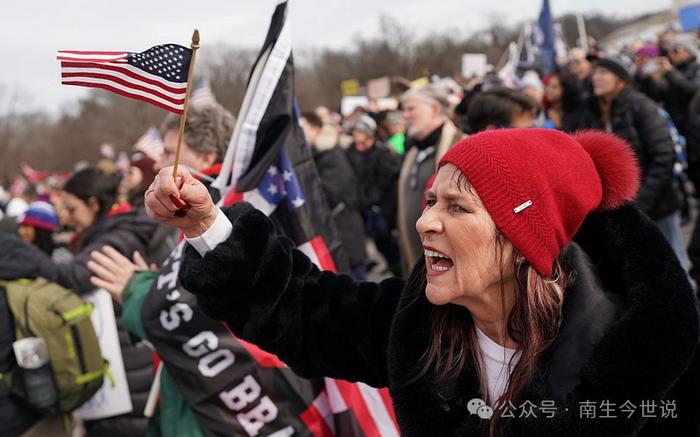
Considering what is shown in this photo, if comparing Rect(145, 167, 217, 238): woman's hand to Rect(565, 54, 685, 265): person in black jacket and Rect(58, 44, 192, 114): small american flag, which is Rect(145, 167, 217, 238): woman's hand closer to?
Rect(58, 44, 192, 114): small american flag

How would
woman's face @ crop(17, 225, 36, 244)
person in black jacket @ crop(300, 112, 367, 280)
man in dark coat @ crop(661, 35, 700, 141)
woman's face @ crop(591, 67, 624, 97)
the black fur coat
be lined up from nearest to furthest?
1. the black fur coat
2. woman's face @ crop(17, 225, 36, 244)
3. woman's face @ crop(591, 67, 624, 97)
4. person in black jacket @ crop(300, 112, 367, 280)
5. man in dark coat @ crop(661, 35, 700, 141)

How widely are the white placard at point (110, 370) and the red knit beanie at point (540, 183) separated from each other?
2.53 m

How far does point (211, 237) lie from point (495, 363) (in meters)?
0.82

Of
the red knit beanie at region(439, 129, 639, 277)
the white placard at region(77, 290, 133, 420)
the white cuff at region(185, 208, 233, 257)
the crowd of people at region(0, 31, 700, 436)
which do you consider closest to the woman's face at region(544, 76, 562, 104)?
the crowd of people at region(0, 31, 700, 436)

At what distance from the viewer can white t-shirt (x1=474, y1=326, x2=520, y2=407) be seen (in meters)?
1.78

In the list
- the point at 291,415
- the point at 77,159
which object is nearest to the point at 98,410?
the point at 291,415

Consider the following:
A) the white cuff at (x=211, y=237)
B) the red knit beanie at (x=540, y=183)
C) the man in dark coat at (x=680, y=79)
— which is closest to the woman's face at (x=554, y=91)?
the man in dark coat at (x=680, y=79)

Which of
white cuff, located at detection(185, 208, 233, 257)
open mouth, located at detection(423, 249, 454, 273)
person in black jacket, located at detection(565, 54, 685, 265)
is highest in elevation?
white cuff, located at detection(185, 208, 233, 257)

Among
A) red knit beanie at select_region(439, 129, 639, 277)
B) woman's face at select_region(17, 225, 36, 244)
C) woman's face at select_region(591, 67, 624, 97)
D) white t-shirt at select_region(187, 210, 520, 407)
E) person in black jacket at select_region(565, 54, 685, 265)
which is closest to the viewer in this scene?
red knit beanie at select_region(439, 129, 639, 277)

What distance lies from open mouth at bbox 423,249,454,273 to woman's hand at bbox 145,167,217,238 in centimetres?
58

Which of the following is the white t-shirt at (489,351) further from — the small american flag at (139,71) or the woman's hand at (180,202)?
the small american flag at (139,71)

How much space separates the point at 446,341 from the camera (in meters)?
1.85

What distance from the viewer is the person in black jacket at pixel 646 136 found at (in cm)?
434

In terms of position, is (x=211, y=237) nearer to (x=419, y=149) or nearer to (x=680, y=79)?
(x=419, y=149)
